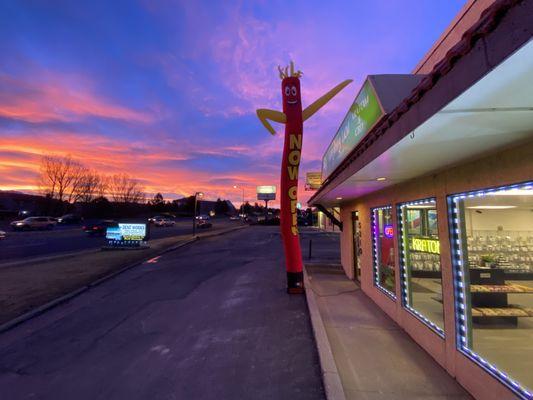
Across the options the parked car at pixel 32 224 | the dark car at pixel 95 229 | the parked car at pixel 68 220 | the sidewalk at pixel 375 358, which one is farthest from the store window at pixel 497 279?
the parked car at pixel 68 220

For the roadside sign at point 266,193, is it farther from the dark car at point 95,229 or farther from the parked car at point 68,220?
the dark car at point 95,229

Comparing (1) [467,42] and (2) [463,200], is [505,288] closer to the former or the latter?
(2) [463,200]

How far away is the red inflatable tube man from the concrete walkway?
1406 millimetres

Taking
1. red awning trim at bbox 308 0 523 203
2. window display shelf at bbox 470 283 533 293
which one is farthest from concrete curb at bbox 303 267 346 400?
A: red awning trim at bbox 308 0 523 203

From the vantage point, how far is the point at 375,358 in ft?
18.0

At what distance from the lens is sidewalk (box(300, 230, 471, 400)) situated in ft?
14.7

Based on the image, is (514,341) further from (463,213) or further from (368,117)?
(368,117)

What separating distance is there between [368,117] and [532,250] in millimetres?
4355

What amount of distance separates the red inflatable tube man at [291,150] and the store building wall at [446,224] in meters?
2.54

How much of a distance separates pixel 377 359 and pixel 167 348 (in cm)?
371

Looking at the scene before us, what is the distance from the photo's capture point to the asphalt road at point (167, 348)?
479 cm

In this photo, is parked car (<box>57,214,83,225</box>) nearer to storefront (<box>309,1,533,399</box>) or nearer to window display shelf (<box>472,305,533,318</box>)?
storefront (<box>309,1,533,399</box>)

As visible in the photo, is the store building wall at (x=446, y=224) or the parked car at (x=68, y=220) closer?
the store building wall at (x=446, y=224)

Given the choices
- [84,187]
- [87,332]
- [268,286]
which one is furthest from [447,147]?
[84,187]
